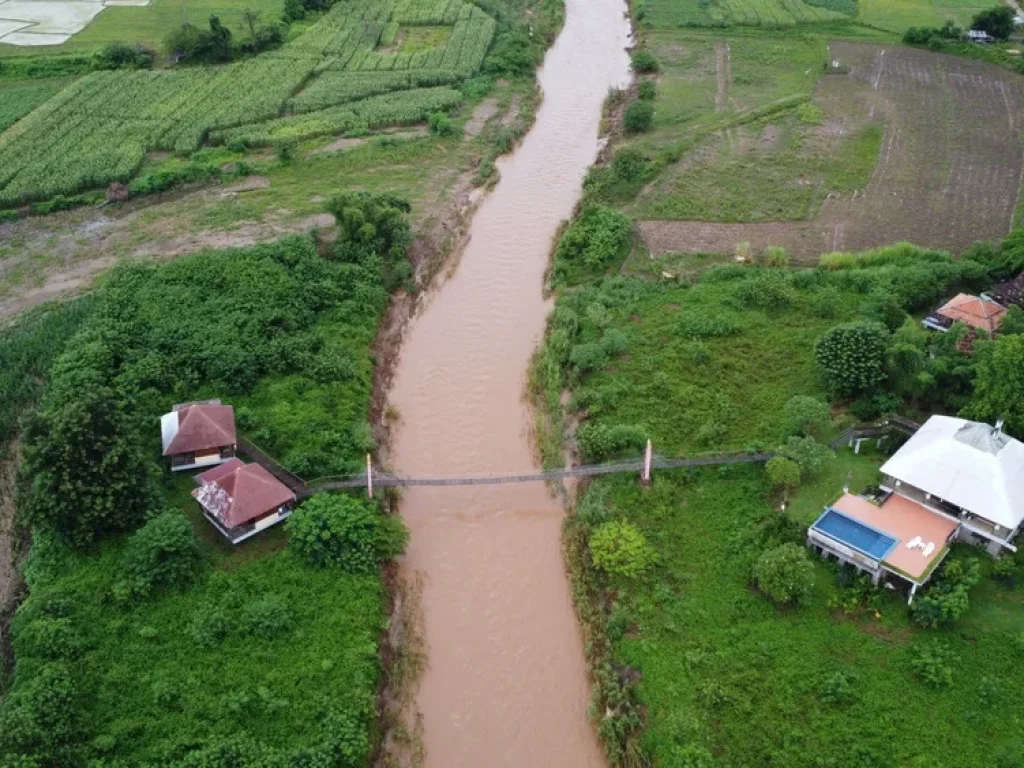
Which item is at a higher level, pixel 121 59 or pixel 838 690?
pixel 121 59

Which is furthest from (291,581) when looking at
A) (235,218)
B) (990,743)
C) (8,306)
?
(235,218)

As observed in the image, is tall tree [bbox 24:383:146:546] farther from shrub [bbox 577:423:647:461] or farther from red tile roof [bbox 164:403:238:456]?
shrub [bbox 577:423:647:461]

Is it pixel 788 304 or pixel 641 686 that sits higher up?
pixel 788 304

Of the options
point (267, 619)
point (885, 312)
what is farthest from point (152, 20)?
point (267, 619)

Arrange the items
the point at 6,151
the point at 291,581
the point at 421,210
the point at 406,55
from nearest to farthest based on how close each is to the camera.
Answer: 1. the point at 291,581
2. the point at 421,210
3. the point at 6,151
4. the point at 406,55

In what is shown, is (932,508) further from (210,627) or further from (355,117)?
(355,117)

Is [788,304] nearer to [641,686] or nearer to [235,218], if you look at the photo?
A: [641,686]
